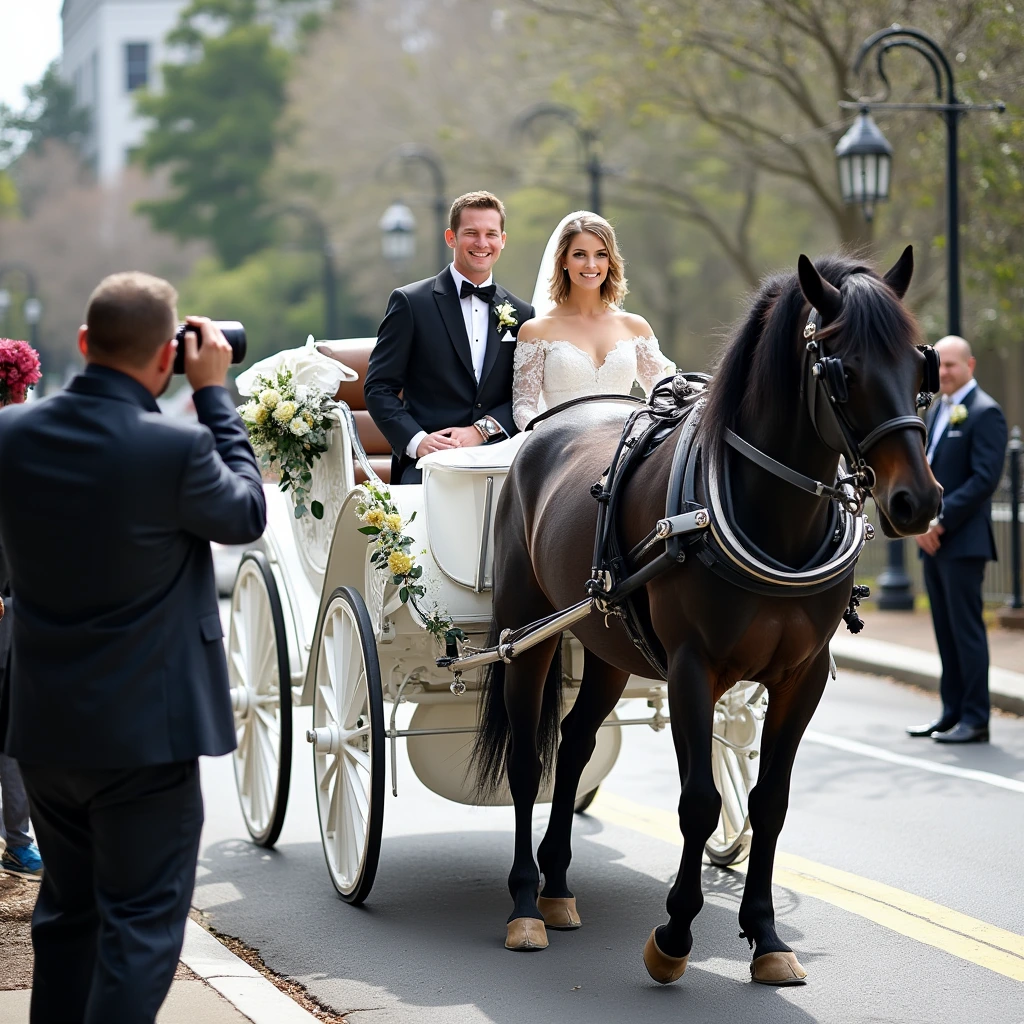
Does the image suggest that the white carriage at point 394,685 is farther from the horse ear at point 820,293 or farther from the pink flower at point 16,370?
the horse ear at point 820,293

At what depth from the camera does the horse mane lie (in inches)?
179

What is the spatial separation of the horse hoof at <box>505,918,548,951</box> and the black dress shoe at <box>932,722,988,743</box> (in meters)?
4.71

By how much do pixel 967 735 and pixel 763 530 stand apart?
5.34 meters

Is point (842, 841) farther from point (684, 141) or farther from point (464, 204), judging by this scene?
point (684, 141)

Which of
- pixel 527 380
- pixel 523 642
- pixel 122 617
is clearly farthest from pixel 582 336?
pixel 122 617

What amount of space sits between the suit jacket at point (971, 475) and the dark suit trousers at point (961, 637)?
0.12 metres

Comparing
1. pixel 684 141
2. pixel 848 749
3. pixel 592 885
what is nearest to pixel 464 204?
pixel 592 885

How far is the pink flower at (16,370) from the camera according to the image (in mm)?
5938

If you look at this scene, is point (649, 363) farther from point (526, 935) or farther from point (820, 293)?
point (526, 935)

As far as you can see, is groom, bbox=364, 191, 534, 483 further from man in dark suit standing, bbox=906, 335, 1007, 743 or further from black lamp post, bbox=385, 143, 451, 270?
black lamp post, bbox=385, 143, 451, 270

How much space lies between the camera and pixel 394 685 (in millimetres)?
6719

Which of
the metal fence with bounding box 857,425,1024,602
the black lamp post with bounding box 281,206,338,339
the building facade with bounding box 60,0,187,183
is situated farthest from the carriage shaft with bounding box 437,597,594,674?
the building facade with bounding box 60,0,187,183

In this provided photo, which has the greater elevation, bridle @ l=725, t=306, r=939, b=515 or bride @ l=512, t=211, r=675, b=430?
bride @ l=512, t=211, r=675, b=430

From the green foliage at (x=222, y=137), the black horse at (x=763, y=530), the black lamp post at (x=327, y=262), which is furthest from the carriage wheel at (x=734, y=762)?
the green foliage at (x=222, y=137)
